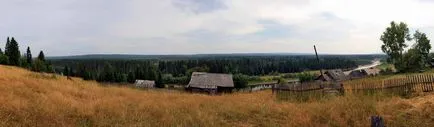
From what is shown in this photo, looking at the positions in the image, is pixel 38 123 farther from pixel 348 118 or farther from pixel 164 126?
pixel 348 118

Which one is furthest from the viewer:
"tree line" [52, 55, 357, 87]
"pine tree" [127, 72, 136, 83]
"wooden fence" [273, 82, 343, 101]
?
"tree line" [52, 55, 357, 87]

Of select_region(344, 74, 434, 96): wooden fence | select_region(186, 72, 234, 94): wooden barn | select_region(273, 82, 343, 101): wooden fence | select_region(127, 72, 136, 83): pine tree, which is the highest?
select_region(344, 74, 434, 96): wooden fence

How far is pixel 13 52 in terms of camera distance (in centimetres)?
7538

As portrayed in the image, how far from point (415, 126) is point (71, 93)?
46.3ft

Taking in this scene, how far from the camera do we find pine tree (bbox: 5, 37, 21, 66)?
74625 mm

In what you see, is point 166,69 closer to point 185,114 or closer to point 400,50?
point 400,50

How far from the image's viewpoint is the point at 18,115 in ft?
36.2

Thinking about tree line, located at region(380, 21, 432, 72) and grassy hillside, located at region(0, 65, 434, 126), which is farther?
tree line, located at region(380, 21, 432, 72)

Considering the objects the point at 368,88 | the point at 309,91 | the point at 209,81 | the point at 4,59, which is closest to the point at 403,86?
the point at 368,88

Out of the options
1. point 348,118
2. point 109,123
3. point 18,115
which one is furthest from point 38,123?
point 348,118

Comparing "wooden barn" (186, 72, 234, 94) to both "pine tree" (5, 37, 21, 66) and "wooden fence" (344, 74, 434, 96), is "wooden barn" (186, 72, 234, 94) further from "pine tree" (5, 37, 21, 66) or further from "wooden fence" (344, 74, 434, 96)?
"wooden fence" (344, 74, 434, 96)

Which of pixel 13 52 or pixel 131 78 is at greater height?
pixel 13 52

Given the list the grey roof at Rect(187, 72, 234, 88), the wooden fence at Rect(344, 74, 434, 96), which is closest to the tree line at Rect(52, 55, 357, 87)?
the grey roof at Rect(187, 72, 234, 88)

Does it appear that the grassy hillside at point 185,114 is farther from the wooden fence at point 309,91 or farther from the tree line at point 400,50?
the tree line at point 400,50
